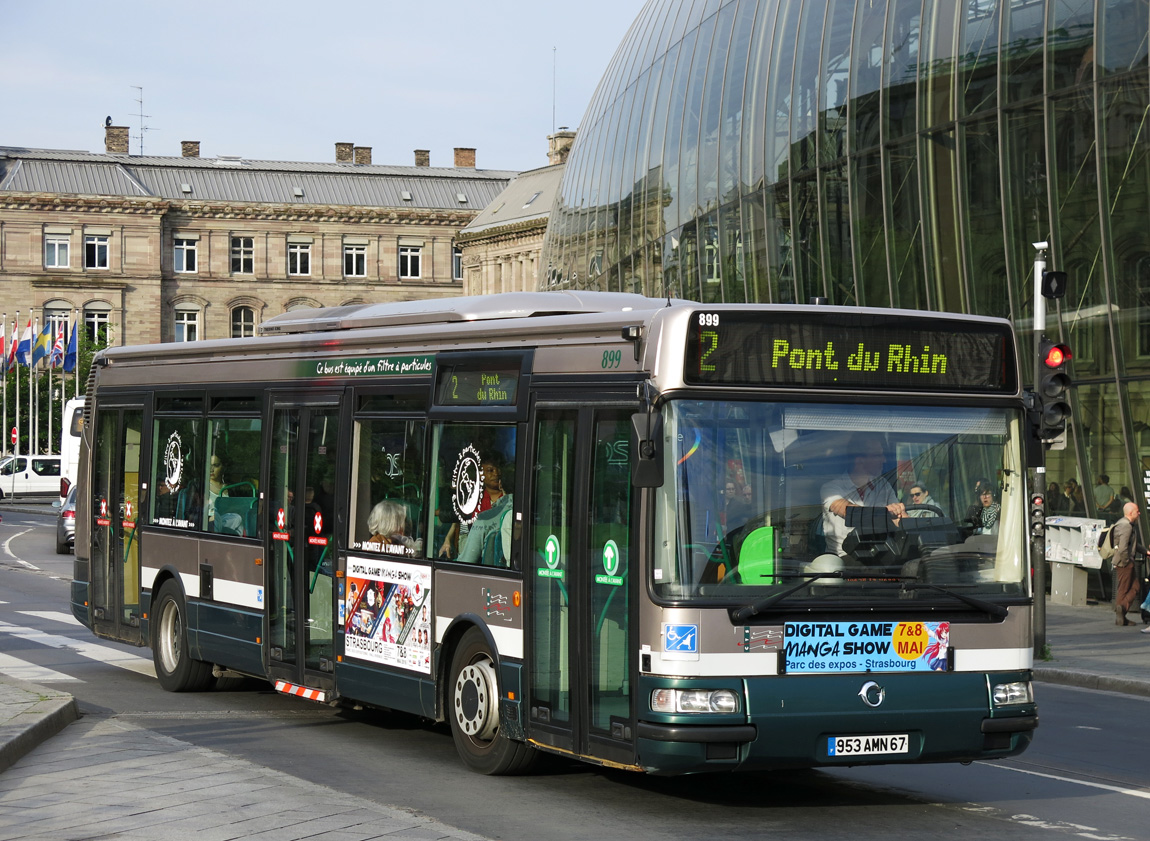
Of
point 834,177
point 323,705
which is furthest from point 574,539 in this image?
point 834,177

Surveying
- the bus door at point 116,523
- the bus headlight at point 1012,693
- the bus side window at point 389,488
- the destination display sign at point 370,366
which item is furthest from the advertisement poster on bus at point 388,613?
the bus door at point 116,523

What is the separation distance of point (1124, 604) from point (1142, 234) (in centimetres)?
540

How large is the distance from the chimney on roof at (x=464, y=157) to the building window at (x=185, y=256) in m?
23.8

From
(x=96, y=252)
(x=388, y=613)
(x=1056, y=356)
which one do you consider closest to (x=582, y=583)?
(x=388, y=613)

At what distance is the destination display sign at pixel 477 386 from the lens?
10406mm

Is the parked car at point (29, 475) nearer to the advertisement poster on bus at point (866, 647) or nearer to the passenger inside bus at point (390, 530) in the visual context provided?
the passenger inside bus at point (390, 530)

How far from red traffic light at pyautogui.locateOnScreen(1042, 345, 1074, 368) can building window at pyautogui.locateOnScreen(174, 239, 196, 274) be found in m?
96.9

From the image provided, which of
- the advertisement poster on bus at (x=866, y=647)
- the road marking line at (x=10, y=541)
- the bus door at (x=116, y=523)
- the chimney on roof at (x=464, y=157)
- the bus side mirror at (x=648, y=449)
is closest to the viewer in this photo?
the bus side mirror at (x=648, y=449)

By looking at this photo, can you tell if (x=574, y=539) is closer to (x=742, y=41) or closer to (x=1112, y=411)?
(x=1112, y=411)

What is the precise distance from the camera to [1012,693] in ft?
30.6

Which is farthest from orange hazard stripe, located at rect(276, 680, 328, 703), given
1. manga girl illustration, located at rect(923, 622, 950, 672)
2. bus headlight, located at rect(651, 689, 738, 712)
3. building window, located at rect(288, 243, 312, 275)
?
building window, located at rect(288, 243, 312, 275)

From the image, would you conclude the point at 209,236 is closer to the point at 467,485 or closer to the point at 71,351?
the point at 71,351

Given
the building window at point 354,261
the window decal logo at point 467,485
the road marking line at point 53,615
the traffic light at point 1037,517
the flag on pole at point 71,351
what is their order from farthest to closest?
the building window at point 354,261 → the flag on pole at point 71,351 → the road marking line at point 53,615 → the traffic light at point 1037,517 → the window decal logo at point 467,485

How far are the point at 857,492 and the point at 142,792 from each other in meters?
4.14
